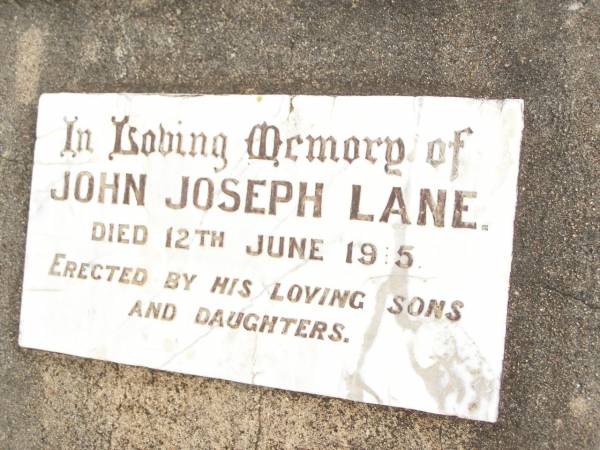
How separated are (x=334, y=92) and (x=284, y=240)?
0.55m

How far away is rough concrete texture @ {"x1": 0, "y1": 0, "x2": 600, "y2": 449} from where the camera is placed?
1.73 meters

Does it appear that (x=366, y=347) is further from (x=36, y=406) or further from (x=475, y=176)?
(x=36, y=406)

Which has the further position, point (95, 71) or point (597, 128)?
point (95, 71)

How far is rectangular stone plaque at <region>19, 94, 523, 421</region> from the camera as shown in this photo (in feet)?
5.61

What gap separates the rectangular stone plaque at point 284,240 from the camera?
1709 mm

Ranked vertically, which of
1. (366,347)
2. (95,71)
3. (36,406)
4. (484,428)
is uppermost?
(95,71)

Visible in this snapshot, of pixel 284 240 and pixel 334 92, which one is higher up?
pixel 334 92

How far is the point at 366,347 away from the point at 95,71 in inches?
57.2

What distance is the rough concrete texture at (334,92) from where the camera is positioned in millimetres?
1729

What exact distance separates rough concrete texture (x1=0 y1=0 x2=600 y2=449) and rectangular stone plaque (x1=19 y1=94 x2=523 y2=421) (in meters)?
0.11

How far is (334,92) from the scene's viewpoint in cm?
190

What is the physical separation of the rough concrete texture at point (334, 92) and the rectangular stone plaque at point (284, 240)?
0.36 feet

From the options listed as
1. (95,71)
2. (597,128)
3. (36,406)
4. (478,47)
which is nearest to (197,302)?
(36,406)

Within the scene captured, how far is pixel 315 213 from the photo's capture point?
1804mm
